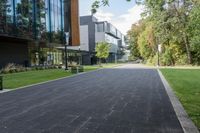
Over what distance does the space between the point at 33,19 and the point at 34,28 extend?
3.65 feet

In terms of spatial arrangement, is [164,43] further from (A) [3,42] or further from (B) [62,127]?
(B) [62,127]

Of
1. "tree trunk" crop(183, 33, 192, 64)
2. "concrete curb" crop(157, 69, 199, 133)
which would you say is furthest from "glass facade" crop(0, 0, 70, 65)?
"concrete curb" crop(157, 69, 199, 133)

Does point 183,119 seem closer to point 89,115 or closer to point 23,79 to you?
point 89,115

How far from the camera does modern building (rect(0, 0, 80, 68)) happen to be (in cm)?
3494

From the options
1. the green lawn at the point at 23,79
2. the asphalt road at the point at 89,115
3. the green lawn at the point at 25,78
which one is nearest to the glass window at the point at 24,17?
the green lawn at the point at 25,78

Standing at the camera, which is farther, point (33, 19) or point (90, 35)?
point (90, 35)

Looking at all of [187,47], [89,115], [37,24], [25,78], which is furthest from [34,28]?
→ [89,115]

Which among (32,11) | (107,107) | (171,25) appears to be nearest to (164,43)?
(171,25)

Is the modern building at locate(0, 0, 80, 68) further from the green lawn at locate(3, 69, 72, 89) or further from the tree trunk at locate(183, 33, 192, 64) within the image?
the tree trunk at locate(183, 33, 192, 64)

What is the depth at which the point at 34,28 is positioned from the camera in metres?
39.8

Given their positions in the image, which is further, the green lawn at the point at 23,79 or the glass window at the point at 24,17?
the glass window at the point at 24,17

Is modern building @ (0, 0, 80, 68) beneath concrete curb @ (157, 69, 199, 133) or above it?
above

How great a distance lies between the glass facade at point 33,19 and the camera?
3409cm

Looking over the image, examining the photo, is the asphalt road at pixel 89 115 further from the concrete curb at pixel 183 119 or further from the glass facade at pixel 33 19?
the glass facade at pixel 33 19
